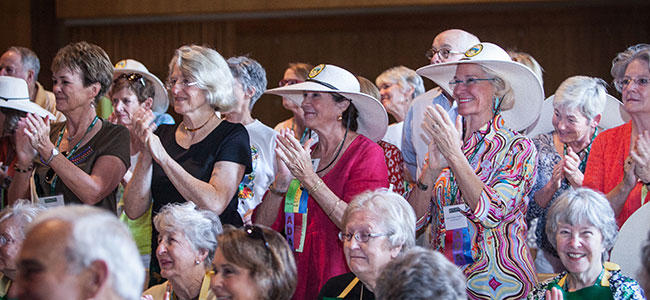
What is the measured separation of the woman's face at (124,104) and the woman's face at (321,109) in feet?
5.22

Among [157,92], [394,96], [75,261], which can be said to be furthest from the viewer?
[394,96]

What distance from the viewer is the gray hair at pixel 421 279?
1.95 metres

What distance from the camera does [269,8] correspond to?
283 inches

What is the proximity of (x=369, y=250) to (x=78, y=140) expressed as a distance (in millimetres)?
1581

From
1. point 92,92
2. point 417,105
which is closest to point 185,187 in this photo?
point 92,92

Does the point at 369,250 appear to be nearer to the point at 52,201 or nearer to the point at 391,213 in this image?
the point at 391,213

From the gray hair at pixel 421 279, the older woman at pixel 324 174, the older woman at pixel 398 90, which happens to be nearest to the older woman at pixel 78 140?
the older woman at pixel 324 174

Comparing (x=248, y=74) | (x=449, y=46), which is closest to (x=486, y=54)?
(x=449, y=46)

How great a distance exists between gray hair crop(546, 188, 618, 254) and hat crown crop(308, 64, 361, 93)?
1053 mm

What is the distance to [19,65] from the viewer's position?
5.39 m

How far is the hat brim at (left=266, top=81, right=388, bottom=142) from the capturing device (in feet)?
10.9

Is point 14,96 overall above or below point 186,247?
above

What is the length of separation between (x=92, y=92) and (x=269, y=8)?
381cm

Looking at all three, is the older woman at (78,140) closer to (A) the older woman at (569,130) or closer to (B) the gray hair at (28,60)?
(A) the older woman at (569,130)
